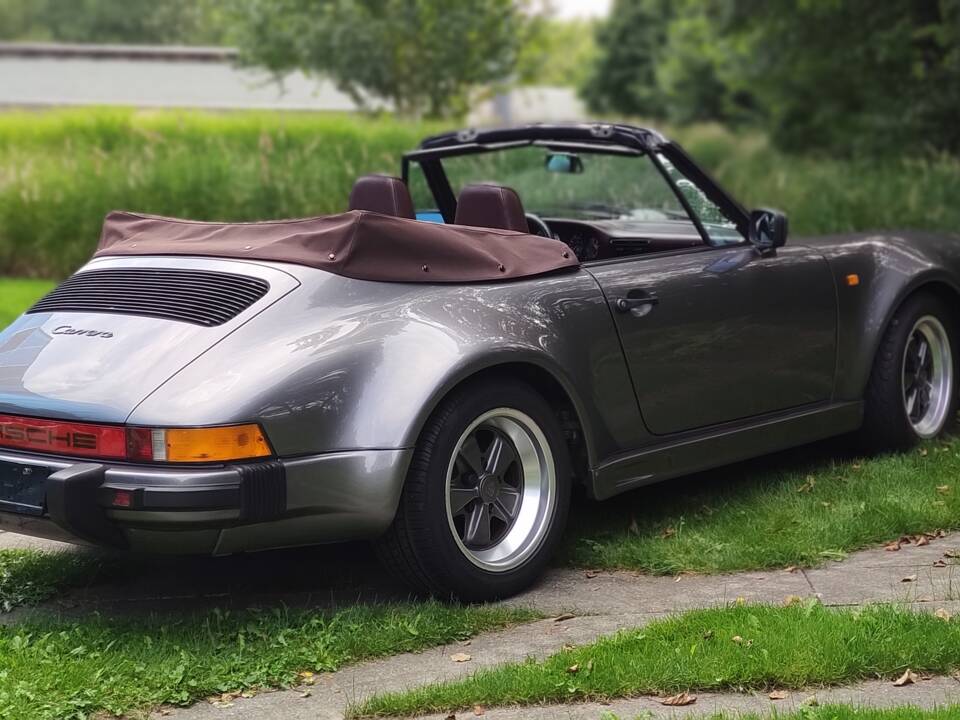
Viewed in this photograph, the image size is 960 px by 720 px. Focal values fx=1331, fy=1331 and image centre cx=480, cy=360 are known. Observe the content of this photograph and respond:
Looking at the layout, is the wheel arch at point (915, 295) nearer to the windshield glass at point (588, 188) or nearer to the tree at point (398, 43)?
the windshield glass at point (588, 188)

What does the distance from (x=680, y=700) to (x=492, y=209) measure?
7.06ft

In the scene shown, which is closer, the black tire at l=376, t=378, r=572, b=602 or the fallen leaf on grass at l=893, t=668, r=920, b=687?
the fallen leaf on grass at l=893, t=668, r=920, b=687

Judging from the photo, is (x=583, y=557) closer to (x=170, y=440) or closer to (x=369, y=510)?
(x=369, y=510)

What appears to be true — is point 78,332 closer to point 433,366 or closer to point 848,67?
point 433,366

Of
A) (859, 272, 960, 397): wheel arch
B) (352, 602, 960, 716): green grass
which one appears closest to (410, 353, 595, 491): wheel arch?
(352, 602, 960, 716): green grass

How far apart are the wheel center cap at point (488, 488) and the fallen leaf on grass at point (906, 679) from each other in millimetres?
1407

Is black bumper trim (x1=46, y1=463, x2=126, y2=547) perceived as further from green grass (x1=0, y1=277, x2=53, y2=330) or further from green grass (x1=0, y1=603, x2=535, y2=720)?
green grass (x1=0, y1=277, x2=53, y2=330)

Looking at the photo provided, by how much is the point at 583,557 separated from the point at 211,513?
160cm

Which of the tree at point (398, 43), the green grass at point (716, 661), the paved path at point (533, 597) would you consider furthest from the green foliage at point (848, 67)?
the green grass at point (716, 661)

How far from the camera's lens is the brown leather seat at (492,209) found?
16.3 ft

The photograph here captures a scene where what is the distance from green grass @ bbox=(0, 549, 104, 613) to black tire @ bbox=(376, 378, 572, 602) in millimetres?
1203

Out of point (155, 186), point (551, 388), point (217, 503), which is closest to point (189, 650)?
point (217, 503)

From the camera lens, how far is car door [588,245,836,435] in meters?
4.86

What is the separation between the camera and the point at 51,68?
40312 mm
